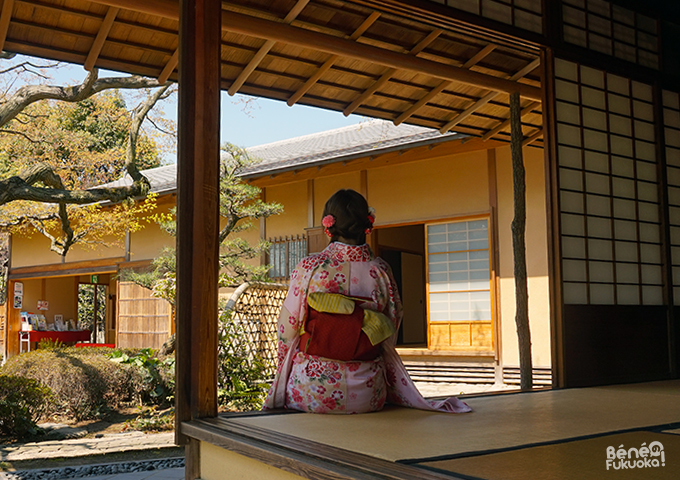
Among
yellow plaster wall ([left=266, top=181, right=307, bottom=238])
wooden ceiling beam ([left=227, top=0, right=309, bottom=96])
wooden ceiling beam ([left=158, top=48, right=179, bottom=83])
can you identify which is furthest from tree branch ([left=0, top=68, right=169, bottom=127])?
yellow plaster wall ([left=266, top=181, right=307, bottom=238])

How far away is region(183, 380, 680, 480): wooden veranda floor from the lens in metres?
1.81

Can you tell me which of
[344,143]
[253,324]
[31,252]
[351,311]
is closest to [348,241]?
[351,311]

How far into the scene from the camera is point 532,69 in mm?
5309

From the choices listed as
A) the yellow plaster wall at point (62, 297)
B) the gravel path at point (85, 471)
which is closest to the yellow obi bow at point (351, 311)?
the gravel path at point (85, 471)

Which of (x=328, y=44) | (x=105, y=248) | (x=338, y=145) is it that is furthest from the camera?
(x=105, y=248)

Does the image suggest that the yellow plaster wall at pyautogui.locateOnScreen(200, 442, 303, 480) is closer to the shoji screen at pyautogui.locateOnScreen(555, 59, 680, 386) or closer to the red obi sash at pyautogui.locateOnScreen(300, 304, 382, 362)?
the red obi sash at pyautogui.locateOnScreen(300, 304, 382, 362)

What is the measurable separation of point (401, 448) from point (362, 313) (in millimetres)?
871

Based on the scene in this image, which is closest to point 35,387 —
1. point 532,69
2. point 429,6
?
point 429,6

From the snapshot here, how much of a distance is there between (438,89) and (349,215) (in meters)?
2.98

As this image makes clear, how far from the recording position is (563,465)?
1.88 m

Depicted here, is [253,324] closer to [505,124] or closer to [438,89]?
[438,89]

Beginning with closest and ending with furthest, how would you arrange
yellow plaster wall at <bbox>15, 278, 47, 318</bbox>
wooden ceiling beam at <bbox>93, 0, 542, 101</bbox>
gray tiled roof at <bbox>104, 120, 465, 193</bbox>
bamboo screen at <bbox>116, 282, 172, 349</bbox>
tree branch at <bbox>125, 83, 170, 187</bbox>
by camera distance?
wooden ceiling beam at <bbox>93, 0, 542, 101</bbox>
tree branch at <bbox>125, 83, 170, 187</bbox>
gray tiled roof at <bbox>104, 120, 465, 193</bbox>
bamboo screen at <bbox>116, 282, 172, 349</bbox>
yellow plaster wall at <bbox>15, 278, 47, 318</bbox>

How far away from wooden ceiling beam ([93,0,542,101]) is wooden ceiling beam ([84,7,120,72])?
0.35 m

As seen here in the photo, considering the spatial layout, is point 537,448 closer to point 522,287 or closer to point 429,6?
point 429,6
